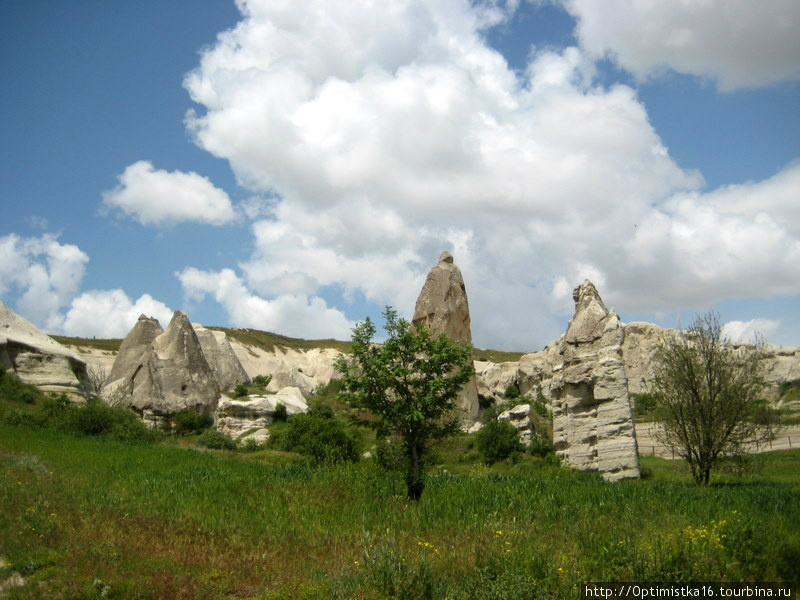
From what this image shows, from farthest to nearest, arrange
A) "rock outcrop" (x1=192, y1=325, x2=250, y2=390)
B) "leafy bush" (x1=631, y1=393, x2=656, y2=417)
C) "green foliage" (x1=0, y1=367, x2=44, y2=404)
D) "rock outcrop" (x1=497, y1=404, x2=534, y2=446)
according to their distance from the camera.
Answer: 1. "rock outcrop" (x1=192, y1=325, x2=250, y2=390)
2. "leafy bush" (x1=631, y1=393, x2=656, y2=417)
3. "rock outcrop" (x1=497, y1=404, x2=534, y2=446)
4. "green foliage" (x1=0, y1=367, x2=44, y2=404)

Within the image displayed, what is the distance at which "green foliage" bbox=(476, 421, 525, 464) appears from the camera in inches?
1095

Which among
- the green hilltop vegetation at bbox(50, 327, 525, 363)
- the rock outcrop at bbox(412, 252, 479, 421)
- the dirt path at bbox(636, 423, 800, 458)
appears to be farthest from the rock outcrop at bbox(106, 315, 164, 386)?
the green hilltop vegetation at bbox(50, 327, 525, 363)

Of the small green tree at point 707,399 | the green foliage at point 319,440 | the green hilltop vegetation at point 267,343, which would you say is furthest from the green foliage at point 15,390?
the green hilltop vegetation at point 267,343

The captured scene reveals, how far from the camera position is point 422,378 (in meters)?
13.0

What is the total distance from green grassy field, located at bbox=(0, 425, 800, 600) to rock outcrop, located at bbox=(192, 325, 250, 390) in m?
40.5

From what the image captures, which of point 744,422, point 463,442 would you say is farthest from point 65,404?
point 744,422

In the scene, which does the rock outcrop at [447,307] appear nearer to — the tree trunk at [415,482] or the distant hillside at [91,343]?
the tree trunk at [415,482]

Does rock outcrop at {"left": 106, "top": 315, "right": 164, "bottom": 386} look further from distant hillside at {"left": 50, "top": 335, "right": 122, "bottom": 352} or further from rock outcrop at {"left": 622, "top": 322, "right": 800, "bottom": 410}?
distant hillside at {"left": 50, "top": 335, "right": 122, "bottom": 352}

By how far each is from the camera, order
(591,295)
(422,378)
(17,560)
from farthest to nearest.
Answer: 1. (591,295)
2. (422,378)
3. (17,560)

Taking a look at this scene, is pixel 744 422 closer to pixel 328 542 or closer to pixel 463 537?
pixel 463 537

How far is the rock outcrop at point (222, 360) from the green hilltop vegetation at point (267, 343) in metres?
28.1

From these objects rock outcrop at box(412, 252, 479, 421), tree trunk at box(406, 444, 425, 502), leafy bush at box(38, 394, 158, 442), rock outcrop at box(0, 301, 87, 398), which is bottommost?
tree trunk at box(406, 444, 425, 502)

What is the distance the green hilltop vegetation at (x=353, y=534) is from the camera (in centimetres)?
705

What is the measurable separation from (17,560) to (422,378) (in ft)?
24.6
